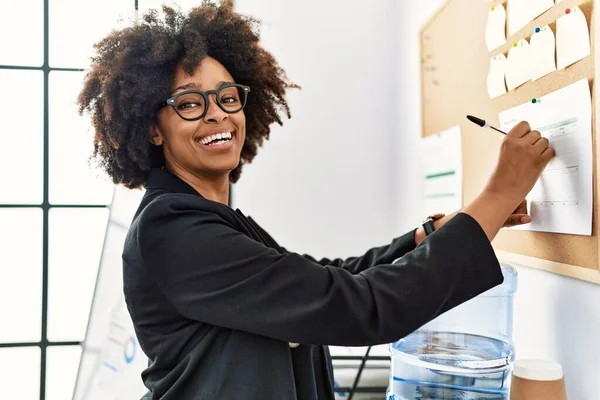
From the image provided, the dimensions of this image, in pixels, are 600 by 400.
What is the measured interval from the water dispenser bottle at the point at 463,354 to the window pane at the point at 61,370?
1.69 metres

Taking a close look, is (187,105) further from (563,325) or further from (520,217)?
(563,325)

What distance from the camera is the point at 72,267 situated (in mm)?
2521

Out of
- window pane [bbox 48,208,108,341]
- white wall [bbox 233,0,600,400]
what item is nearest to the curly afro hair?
white wall [bbox 233,0,600,400]

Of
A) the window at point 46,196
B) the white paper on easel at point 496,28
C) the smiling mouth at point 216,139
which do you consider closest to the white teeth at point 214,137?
the smiling mouth at point 216,139

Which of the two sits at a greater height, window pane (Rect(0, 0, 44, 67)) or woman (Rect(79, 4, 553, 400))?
window pane (Rect(0, 0, 44, 67))

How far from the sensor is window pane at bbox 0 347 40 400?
8.05 feet

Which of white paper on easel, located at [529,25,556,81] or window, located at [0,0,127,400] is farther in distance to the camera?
window, located at [0,0,127,400]

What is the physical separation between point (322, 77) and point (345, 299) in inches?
64.3

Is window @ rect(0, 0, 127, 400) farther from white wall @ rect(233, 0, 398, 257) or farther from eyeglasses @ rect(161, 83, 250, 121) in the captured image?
eyeglasses @ rect(161, 83, 250, 121)

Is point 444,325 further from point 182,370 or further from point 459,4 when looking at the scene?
point 459,4

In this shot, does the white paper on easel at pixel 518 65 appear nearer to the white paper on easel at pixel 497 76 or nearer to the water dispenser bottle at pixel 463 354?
the white paper on easel at pixel 497 76

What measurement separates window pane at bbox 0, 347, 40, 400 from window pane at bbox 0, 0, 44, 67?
4.23 feet

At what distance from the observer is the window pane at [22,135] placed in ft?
7.95

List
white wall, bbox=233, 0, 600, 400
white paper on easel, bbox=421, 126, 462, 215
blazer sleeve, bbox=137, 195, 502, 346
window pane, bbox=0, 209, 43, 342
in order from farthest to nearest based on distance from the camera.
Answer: window pane, bbox=0, 209, 43, 342 < white wall, bbox=233, 0, 600, 400 < white paper on easel, bbox=421, 126, 462, 215 < blazer sleeve, bbox=137, 195, 502, 346
